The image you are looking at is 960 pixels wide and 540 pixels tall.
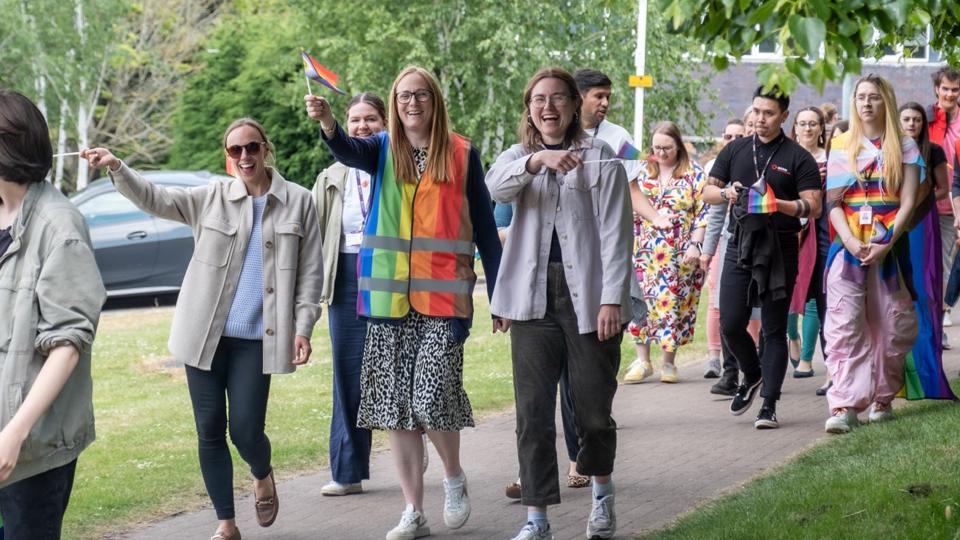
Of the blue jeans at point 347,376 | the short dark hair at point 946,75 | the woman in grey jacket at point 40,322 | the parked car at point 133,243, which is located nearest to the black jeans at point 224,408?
the blue jeans at point 347,376

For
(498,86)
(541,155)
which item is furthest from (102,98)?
(541,155)

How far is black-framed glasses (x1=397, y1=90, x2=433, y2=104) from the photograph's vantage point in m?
6.89

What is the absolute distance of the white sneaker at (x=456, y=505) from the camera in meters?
7.14

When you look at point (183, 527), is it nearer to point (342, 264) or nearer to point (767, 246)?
point (342, 264)

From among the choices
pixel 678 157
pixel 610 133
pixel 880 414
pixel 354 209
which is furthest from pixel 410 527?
pixel 678 157

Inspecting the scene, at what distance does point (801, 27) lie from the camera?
412 cm

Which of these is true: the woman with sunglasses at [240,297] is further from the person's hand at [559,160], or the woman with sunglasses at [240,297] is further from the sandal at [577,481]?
the sandal at [577,481]

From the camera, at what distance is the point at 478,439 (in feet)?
31.5

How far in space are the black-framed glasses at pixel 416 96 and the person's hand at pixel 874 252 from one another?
336cm

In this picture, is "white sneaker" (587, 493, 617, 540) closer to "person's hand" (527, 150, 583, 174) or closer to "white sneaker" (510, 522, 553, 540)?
"white sneaker" (510, 522, 553, 540)

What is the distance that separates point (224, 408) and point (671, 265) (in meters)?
5.84

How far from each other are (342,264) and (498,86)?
67.5 feet

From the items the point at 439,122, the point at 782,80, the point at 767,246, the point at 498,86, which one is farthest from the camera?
the point at 498,86

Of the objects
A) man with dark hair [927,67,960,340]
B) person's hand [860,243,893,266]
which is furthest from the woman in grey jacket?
man with dark hair [927,67,960,340]
